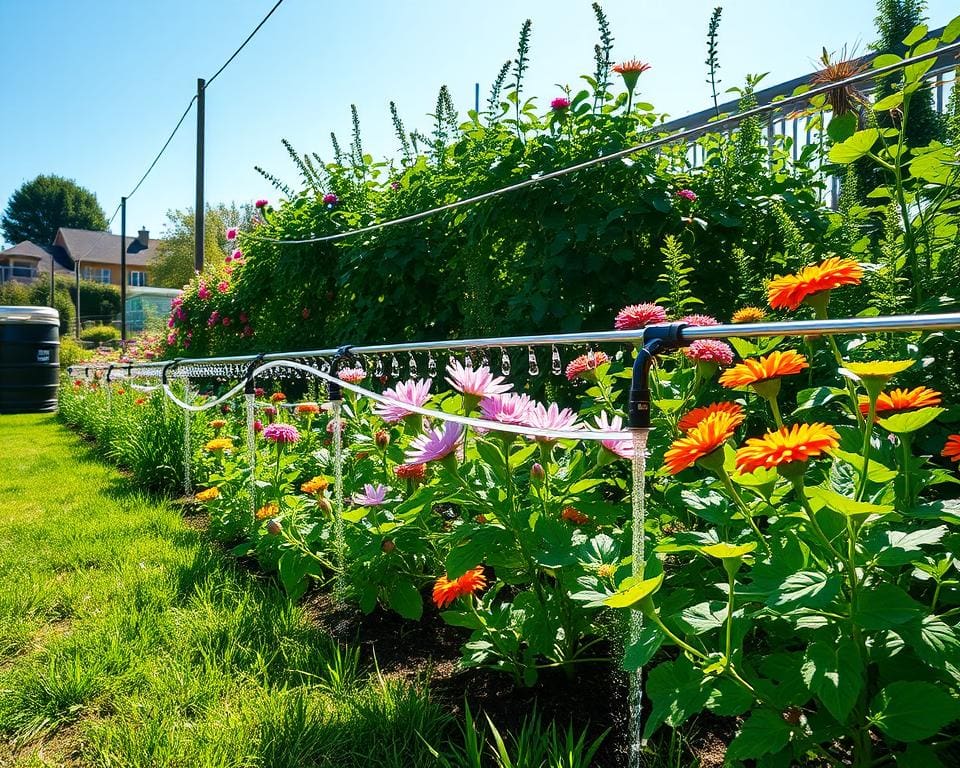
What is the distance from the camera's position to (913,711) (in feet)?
3.21

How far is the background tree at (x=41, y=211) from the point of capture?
60.5 metres

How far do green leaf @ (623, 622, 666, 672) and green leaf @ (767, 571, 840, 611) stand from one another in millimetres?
194

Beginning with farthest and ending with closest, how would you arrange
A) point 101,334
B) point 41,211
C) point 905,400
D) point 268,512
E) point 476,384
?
1. point 41,211
2. point 101,334
3. point 268,512
4. point 476,384
5. point 905,400

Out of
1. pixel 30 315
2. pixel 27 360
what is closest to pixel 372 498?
pixel 27 360

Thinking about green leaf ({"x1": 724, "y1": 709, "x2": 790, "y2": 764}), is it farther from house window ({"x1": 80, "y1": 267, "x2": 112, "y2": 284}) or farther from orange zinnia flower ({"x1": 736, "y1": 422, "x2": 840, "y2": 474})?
house window ({"x1": 80, "y1": 267, "x2": 112, "y2": 284})

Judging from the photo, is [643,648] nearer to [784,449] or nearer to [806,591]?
[806,591]

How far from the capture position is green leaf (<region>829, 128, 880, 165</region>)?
181cm

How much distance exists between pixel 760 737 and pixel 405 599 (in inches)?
47.6

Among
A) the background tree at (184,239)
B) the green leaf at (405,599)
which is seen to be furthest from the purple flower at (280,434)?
the background tree at (184,239)

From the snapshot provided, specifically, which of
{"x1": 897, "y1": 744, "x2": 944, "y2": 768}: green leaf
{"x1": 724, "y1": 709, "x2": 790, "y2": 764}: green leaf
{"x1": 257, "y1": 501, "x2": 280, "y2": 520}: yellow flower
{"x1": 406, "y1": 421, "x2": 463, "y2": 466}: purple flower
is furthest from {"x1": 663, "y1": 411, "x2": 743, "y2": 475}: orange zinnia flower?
{"x1": 257, "y1": 501, "x2": 280, "y2": 520}: yellow flower

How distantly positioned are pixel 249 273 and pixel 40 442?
3213 millimetres

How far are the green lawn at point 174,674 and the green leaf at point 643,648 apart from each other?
2.11ft

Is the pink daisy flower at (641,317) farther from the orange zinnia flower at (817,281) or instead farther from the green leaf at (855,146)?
the green leaf at (855,146)

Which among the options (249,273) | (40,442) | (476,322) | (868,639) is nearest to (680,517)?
(868,639)
